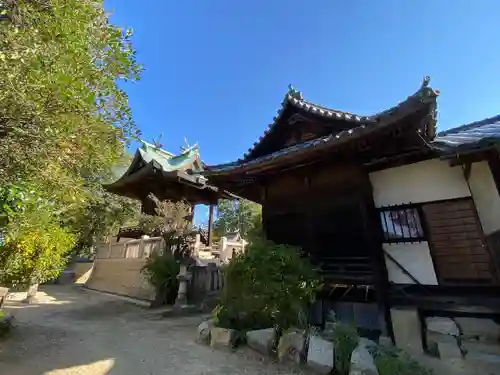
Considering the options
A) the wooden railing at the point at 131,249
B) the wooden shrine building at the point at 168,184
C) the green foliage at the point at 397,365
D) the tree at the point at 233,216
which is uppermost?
the tree at the point at 233,216

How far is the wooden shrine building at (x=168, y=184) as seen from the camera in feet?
41.3

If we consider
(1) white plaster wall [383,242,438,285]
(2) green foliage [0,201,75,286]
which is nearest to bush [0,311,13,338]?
(2) green foliage [0,201,75,286]

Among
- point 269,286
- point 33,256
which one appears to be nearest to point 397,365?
point 269,286

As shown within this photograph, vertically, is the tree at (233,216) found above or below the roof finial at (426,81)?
above

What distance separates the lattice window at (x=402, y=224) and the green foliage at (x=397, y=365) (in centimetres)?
226

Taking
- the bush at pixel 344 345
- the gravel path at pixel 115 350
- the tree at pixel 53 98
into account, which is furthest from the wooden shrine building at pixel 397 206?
the tree at pixel 53 98

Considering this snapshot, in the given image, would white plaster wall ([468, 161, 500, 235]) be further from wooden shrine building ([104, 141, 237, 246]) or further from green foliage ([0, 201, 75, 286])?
green foliage ([0, 201, 75, 286])

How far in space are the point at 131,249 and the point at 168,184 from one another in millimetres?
3584

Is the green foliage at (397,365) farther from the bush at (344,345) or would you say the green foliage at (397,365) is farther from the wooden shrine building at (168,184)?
the wooden shrine building at (168,184)

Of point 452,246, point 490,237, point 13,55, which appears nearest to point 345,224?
point 452,246

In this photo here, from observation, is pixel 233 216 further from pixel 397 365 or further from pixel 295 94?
pixel 397 365

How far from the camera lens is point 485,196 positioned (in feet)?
16.6

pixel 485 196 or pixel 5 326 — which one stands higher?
pixel 485 196

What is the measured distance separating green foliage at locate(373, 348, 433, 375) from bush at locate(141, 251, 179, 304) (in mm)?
7580
